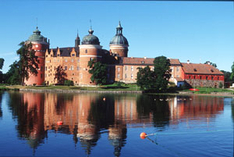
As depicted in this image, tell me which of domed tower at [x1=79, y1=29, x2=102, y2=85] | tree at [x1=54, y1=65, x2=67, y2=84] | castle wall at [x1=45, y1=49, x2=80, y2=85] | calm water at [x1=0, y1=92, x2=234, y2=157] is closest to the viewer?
calm water at [x1=0, y1=92, x2=234, y2=157]

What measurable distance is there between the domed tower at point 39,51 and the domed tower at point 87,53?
51.2ft

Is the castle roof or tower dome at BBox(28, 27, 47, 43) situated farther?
the castle roof

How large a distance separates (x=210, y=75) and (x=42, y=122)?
87.0m

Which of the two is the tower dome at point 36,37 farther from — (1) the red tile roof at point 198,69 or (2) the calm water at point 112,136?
(2) the calm water at point 112,136

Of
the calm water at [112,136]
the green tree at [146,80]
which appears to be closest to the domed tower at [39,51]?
the green tree at [146,80]

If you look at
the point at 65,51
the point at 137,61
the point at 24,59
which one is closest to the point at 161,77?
the point at 137,61

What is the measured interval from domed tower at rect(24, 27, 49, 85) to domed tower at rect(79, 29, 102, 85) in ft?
51.2

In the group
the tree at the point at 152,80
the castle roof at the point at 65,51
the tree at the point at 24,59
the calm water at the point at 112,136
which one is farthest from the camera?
the castle roof at the point at 65,51

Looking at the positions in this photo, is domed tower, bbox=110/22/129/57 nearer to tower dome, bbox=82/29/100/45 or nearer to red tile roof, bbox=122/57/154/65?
red tile roof, bbox=122/57/154/65

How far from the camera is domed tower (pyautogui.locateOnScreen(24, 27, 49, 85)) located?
10694 centimetres

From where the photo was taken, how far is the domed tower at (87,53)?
99625 millimetres

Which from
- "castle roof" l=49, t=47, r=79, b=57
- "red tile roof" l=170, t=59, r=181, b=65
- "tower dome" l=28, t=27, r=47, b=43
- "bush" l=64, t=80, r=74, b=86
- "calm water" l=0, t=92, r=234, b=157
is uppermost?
"tower dome" l=28, t=27, r=47, b=43

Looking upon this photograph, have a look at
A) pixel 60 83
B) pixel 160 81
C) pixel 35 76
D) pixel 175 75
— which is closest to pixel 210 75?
pixel 175 75

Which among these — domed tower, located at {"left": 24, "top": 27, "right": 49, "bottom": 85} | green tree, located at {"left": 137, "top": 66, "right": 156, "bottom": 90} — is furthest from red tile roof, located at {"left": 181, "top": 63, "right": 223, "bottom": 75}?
domed tower, located at {"left": 24, "top": 27, "right": 49, "bottom": 85}
